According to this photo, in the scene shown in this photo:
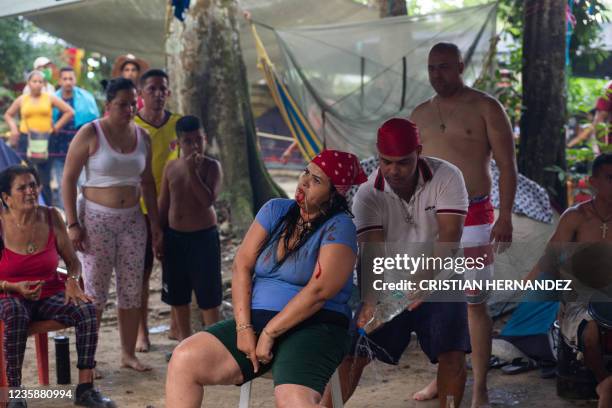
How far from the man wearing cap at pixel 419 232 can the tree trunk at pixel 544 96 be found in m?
3.18

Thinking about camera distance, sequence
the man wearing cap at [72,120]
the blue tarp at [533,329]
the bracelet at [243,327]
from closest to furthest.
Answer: the bracelet at [243,327] < the blue tarp at [533,329] < the man wearing cap at [72,120]

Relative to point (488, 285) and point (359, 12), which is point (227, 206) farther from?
point (488, 285)

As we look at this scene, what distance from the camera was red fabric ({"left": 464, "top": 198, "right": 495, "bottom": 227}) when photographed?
409 cm

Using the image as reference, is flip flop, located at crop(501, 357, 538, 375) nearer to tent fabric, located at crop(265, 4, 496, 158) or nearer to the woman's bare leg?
the woman's bare leg

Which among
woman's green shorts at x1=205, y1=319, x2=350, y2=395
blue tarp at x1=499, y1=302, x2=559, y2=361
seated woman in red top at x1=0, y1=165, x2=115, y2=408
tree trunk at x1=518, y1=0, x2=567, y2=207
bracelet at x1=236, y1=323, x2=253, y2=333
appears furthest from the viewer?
tree trunk at x1=518, y1=0, x2=567, y2=207

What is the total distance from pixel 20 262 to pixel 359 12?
251 inches

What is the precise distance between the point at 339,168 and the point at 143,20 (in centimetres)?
648

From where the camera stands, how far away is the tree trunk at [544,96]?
645cm

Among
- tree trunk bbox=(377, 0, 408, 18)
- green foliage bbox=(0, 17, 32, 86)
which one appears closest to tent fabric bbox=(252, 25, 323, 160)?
tree trunk bbox=(377, 0, 408, 18)

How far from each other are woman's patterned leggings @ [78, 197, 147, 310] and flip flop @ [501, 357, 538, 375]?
2.05m

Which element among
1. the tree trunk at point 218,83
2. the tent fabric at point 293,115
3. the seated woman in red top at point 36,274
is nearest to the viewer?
the seated woman in red top at point 36,274

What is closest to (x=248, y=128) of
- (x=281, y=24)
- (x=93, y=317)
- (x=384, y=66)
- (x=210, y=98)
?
(x=210, y=98)

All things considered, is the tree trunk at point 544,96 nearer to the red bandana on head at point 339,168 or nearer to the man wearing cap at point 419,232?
the man wearing cap at point 419,232

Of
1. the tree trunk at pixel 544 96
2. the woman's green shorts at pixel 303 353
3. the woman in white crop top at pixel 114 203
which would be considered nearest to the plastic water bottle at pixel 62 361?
the woman in white crop top at pixel 114 203
